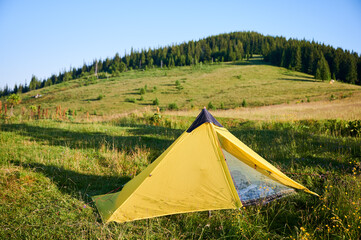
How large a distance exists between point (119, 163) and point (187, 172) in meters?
2.75

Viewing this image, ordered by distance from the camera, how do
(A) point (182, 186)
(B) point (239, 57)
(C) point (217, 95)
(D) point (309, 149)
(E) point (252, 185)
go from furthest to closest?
(B) point (239, 57)
(C) point (217, 95)
(D) point (309, 149)
(E) point (252, 185)
(A) point (182, 186)

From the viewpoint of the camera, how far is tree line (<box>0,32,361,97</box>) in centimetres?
6081

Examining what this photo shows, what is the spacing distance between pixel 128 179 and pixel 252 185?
2.89m

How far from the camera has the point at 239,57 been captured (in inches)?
3511

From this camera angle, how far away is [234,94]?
40219 millimetres

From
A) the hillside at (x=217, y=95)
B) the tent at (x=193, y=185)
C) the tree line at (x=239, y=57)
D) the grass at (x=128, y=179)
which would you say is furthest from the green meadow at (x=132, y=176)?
the tree line at (x=239, y=57)

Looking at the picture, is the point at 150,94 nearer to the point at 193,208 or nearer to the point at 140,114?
the point at 140,114

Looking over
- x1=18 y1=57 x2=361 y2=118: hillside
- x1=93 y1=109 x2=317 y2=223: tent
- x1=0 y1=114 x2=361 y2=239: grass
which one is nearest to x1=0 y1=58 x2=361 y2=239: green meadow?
x1=0 y1=114 x2=361 y2=239: grass

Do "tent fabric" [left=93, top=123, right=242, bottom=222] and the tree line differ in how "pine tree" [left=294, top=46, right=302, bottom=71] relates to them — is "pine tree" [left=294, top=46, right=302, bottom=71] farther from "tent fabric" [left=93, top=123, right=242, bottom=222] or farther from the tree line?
"tent fabric" [left=93, top=123, right=242, bottom=222]

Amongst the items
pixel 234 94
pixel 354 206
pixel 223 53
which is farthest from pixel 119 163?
pixel 223 53

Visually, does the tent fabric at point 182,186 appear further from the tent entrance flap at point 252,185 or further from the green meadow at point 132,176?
the tent entrance flap at point 252,185

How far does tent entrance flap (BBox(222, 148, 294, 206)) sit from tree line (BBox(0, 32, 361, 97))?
191ft

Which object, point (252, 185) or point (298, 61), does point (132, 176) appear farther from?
point (298, 61)

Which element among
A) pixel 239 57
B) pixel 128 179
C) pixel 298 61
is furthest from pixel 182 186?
pixel 239 57
